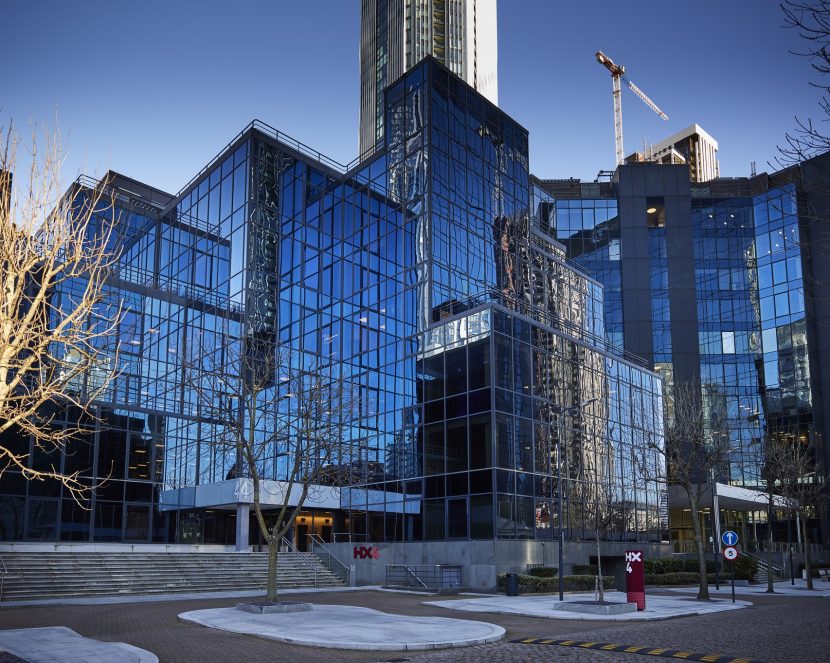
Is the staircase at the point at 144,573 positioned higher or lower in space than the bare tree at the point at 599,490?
lower

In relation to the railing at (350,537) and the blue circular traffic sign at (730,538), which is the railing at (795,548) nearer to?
the blue circular traffic sign at (730,538)

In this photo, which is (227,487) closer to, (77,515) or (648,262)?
(77,515)

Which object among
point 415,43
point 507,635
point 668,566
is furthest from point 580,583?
point 415,43

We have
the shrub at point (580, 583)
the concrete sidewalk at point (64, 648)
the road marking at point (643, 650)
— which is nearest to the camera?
the concrete sidewalk at point (64, 648)

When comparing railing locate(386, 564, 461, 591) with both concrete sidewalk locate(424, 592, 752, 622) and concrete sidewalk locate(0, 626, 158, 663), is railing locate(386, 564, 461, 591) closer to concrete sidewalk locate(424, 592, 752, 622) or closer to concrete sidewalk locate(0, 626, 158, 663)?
concrete sidewalk locate(424, 592, 752, 622)

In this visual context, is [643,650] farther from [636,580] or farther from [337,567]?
[337,567]

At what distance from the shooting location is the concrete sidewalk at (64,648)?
1498cm

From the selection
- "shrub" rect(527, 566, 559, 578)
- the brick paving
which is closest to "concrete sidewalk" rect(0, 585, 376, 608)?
the brick paving

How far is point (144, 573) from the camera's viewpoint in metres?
35.4

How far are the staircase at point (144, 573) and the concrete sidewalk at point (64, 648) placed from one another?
1259cm

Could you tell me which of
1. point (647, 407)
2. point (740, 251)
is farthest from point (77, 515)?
point (740, 251)

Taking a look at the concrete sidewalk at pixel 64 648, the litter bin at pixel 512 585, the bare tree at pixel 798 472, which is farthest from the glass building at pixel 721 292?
the concrete sidewalk at pixel 64 648

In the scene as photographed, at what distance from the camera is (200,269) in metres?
56.3

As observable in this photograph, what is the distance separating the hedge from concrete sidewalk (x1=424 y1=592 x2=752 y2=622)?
1039 millimetres
